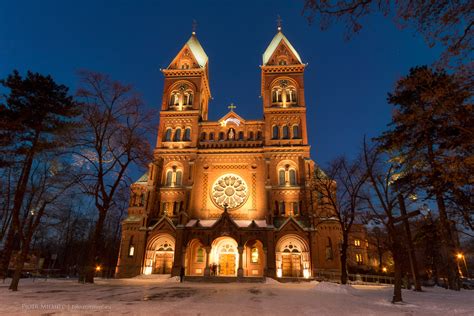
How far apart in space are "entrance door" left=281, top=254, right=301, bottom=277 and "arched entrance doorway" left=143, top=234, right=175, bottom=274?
40.9ft

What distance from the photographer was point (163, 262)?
3341 cm

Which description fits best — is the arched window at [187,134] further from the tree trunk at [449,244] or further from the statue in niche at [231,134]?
the tree trunk at [449,244]

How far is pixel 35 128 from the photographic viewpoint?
21.3 m

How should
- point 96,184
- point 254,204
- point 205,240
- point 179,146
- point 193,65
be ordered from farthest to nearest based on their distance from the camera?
1. point 193,65
2. point 179,146
3. point 254,204
4. point 205,240
5. point 96,184

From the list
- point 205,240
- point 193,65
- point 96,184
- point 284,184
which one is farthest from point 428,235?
point 193,65

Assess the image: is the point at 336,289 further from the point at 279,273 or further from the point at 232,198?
the point at 232,198

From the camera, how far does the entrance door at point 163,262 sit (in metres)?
33.2

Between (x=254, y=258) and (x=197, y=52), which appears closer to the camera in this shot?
(x=254, y=258)

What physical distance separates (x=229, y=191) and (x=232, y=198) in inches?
37.2

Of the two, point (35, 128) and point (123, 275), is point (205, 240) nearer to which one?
point (123, 275)

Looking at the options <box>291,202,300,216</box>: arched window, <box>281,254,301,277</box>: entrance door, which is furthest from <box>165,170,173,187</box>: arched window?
<box>281,254,301,277</box>: entrance door

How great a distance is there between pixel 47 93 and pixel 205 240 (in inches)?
782

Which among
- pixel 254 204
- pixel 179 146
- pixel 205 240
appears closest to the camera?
pixel 205 240

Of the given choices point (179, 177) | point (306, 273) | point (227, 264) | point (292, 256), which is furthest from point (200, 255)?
point (306, 273)
